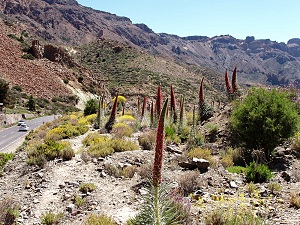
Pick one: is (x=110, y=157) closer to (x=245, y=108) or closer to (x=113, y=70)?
(x=245, y=108)

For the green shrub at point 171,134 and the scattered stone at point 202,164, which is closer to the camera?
the scattered stone at point 202,164

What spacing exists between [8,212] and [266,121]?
831 centimetres

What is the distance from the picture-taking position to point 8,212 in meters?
7.39

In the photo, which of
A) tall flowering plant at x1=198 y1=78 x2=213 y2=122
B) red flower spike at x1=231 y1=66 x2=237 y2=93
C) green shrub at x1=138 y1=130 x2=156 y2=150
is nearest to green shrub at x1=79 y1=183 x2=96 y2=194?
green shrub at x1=138 y1=130 x2=156 y2=150

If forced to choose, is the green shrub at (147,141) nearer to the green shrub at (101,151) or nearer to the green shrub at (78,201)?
the green shrub at (101,151)

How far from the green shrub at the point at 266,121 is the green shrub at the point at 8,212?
25.8 ft

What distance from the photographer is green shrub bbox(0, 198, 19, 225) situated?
23.7 ft

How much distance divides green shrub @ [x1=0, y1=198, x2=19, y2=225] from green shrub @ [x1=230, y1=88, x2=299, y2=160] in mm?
7856

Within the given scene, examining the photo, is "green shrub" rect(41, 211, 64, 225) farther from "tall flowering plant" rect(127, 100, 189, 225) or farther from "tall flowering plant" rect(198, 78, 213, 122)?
"tall flowering plant" rect(198, 78, 213, 122)

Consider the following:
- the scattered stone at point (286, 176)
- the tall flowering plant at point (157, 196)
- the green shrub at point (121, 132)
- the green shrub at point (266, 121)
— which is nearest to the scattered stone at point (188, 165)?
the scattered stone at point (286, 176)

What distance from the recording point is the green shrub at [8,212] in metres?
7.22

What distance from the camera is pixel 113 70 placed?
77.2m

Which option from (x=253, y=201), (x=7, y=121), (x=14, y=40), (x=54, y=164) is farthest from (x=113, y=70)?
(x=253, y=201)

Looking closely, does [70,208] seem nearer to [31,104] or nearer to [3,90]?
[3,90]
